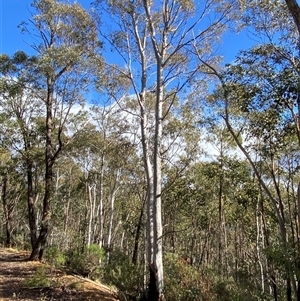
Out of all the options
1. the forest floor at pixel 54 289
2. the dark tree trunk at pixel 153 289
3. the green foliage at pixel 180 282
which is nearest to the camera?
the green foliage at pixel 180 282

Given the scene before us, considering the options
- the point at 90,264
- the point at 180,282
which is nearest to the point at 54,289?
the point at 90,264

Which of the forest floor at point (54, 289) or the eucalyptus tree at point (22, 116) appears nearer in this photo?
the forest floor at point (54, 289)

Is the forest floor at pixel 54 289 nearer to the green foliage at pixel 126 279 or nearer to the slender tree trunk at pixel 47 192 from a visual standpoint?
the green foliage at pixel 126 279

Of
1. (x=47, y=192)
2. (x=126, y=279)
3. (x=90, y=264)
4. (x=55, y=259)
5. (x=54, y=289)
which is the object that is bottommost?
(x=54, y=289)

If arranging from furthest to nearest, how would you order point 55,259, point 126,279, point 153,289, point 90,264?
point 55,259 < point 90,264 < point 126,279 < point 153,289

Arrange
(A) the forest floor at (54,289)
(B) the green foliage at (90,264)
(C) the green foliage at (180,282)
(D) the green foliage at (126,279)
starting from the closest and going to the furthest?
(C) the green foliage at (180,282) → (A) the forest floor at (54,289) → (D) the green foliage at (126,279) → (B) the green foliage at (90,264)

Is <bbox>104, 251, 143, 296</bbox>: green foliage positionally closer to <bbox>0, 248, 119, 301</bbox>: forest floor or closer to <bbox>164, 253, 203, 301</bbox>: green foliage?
<bbox>0, 248, 119, 301</bbox>: forest floor

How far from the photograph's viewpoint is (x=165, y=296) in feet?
23.9

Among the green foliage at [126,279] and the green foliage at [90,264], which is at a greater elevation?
the green foliage at [90,264]

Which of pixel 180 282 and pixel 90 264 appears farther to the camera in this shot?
pixel 90 264

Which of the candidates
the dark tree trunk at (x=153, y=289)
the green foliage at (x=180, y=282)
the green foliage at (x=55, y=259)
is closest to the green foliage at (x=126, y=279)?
the dark tree trunk at (x=153, y=289)

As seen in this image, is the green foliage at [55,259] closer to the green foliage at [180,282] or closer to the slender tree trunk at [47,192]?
the slender tree trunk at [47,192]

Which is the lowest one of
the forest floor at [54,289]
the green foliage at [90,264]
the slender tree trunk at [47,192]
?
the forest floor at [54,289]

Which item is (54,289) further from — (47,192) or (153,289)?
(47,192)
